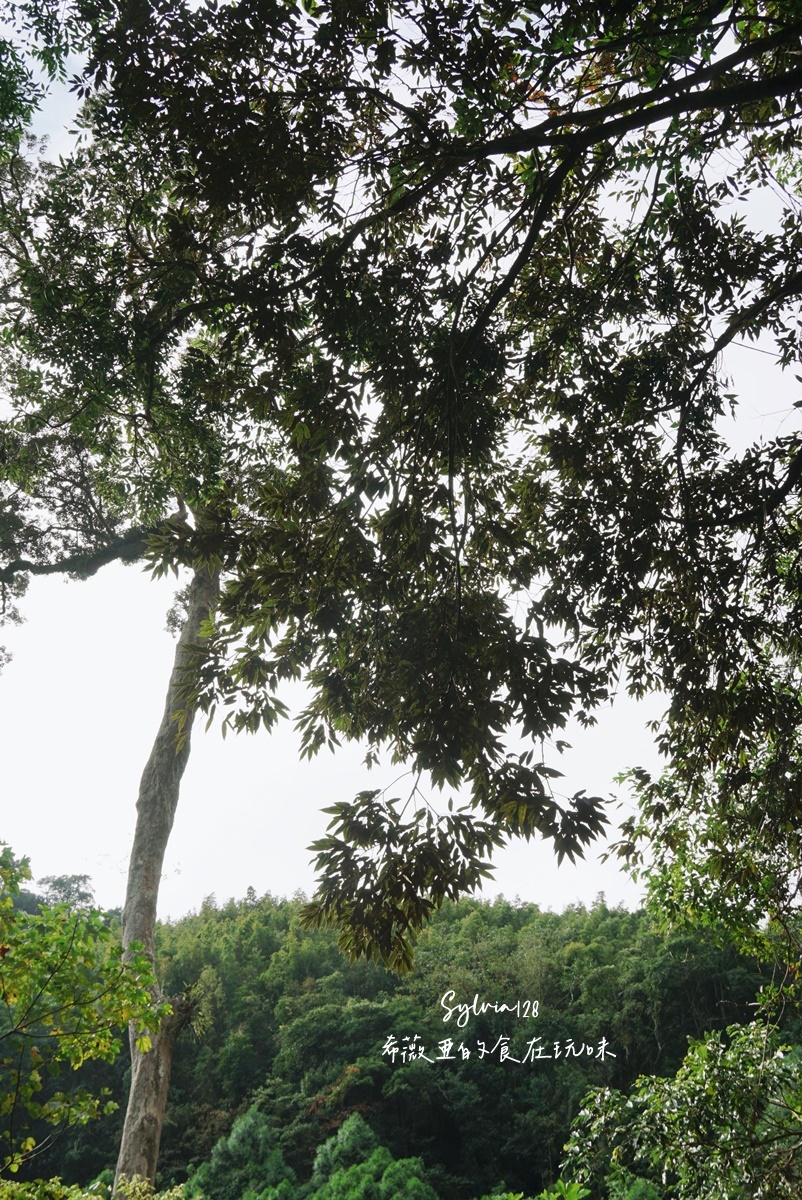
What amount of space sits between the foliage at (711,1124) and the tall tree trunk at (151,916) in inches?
113

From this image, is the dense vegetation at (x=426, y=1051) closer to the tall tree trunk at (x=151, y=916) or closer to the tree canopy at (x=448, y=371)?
the tall tree trunk at (x=151, y=916)

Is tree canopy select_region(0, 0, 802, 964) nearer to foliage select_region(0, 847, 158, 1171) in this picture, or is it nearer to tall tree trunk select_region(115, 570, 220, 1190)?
foliage select_region(0, 847, 158, 1171)

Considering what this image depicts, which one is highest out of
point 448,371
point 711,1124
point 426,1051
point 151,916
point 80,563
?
point 80,563

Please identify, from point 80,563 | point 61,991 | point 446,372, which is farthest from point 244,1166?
point 446,372

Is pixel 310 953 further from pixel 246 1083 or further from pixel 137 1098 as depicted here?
pixel 137 1098

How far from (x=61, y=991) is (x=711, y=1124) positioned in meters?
3.55

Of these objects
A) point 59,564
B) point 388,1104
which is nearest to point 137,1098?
point 59,564

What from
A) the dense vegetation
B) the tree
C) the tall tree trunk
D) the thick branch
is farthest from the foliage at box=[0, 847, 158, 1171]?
the dense vegetation

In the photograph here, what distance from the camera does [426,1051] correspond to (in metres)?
13.4

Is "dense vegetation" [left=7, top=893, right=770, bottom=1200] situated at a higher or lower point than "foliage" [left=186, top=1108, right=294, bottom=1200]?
higher

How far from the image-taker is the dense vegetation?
12.3 metres

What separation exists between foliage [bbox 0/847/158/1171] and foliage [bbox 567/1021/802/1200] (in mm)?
2974

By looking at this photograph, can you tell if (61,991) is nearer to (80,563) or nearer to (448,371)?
(448,371)

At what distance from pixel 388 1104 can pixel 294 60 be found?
14.6 m
